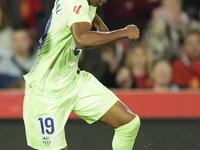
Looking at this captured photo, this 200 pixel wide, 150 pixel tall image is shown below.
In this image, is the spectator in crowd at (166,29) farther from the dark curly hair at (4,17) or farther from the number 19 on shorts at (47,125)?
the number 19 on shorts at (47,125)

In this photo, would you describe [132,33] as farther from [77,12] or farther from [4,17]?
[4,17]

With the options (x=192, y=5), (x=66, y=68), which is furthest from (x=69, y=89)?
(x=192, y=5)

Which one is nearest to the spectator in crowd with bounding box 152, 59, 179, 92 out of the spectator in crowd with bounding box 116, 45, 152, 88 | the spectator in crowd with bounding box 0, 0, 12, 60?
the spectator in crowd with bounding box 116, 45, 152, 88

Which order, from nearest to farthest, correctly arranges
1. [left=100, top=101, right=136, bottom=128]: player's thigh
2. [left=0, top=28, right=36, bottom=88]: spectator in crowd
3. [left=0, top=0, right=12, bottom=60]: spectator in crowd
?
[left=100, top=101, right=136, bottom=128]: player's thigh → [left=0, top=28, right=36, bottom=88]: spectator in crowd → [left=0, top=0, right=12, bottom=60]: spectator in crowd

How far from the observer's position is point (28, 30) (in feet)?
17.5

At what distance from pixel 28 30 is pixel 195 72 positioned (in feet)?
7.66

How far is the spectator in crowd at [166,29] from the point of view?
5.18 meters

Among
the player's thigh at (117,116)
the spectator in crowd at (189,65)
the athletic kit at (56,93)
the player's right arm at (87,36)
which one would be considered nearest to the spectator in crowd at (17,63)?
the spectator in crowd at (189,65)

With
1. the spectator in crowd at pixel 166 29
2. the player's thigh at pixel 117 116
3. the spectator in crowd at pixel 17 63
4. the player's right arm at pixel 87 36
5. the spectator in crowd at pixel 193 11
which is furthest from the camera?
the spectator in crowd at pixel 193 11

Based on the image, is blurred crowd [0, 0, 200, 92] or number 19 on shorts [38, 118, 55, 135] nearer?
number 19 on shorts [38, 118, 55, 135]

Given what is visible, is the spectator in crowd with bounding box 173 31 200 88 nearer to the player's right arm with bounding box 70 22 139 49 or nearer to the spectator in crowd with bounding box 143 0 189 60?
the spectator in crowd with bounding box 143 0 189 60

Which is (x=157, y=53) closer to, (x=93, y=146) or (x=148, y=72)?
(x=148, y=72)

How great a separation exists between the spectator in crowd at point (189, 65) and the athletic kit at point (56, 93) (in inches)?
87.2

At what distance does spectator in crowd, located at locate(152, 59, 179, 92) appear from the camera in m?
4.59
